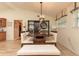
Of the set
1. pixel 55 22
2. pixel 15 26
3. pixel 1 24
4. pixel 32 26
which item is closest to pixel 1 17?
pixel 1 24

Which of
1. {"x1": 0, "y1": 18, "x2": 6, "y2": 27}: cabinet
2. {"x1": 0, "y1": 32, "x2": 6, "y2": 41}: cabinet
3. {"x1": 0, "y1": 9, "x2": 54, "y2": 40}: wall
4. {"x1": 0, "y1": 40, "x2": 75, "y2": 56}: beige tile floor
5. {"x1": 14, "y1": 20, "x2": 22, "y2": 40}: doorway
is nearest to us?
{"x1": 0, "y1": 40, "x2": 75, "y2": 56}: beige tile floor

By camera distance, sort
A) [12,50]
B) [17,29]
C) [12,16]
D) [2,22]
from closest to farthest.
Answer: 1. [12,50]
2. [2,22]
3. [12,16]
4. [17,29]

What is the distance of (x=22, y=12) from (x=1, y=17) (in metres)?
1.52

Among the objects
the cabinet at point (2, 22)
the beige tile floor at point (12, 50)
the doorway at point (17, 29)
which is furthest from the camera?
the doorway at point (17, 29)

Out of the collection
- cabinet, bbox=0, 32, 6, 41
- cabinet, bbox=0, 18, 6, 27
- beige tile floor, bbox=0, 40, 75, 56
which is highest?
cabinet, bbox=0, 18, 6, 27

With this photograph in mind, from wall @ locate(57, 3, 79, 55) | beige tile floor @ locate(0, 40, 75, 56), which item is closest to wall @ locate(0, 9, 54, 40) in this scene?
beige tile floor @ locate(0, 40, 75, 56)

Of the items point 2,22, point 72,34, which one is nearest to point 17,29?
point 2,22

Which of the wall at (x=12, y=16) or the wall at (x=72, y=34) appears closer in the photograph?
the wall at (x=72, y=34)

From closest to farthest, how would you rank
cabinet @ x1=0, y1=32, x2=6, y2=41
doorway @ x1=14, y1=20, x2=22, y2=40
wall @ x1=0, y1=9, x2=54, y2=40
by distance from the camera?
cabinet @ x1=0, y1=32, x2=6, y2=41, wall @ x1=0, y1=9, x2=54, y2=40, doorway @ x1=14, y1=20, x2=22, y2=40

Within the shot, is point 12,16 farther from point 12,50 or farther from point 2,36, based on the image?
point 12,50

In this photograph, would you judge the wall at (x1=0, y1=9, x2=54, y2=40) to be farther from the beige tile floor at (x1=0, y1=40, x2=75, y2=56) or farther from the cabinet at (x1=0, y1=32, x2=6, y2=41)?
the beige tile floor at (x1=0, y1=40, x2=75, y2=56)

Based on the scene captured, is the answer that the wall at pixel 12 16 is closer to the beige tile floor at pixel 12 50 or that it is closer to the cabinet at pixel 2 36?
the cabinet at pixel 2 36

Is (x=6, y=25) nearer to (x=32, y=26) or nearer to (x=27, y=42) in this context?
(x=32, y=26)

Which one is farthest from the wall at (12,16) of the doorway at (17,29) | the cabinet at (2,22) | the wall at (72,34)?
the wall at (72,34)
